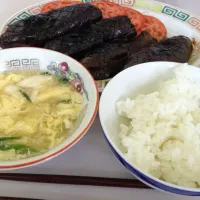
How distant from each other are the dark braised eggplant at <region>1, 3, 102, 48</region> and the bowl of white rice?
487mm

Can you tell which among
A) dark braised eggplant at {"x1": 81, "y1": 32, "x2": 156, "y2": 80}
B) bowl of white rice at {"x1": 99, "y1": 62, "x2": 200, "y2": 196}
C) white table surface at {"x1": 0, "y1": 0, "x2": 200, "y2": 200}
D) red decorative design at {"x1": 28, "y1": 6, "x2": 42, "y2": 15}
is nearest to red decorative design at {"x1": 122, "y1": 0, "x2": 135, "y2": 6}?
dark braised eggplant at {"x1": 81, "y1": 32, "x2": 156, "y2": 80}

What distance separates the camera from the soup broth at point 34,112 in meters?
1.11

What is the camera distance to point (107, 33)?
5.26 feet

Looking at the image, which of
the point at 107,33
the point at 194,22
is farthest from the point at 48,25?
the point at 194,22

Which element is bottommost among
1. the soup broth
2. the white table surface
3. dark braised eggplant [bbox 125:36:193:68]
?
the white table surface

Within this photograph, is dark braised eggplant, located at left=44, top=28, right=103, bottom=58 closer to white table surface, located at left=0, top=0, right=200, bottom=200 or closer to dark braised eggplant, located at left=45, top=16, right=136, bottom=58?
dark braised eggplant, located at left=45, top=16, right=136, bottom=58

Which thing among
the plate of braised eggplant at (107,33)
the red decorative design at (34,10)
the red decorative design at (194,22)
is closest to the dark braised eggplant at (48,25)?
the plate of braised eggplant at (107,33)

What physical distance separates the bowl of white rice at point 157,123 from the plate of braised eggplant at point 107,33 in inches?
5.4

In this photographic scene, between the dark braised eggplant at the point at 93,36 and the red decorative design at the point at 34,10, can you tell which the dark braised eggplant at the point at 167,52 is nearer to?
the dark braised eggplant at the point at 93,36

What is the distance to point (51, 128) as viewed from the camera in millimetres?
1160

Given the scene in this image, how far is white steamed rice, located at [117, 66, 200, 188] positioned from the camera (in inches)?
40.3

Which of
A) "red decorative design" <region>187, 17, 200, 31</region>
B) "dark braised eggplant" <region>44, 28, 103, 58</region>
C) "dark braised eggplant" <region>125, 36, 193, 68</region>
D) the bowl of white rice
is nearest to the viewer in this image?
the bowl of white rice

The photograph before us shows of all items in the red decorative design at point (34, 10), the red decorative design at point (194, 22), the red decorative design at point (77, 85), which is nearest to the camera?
the red decorative design at point (77, 85)

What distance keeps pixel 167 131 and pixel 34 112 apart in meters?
0.48
